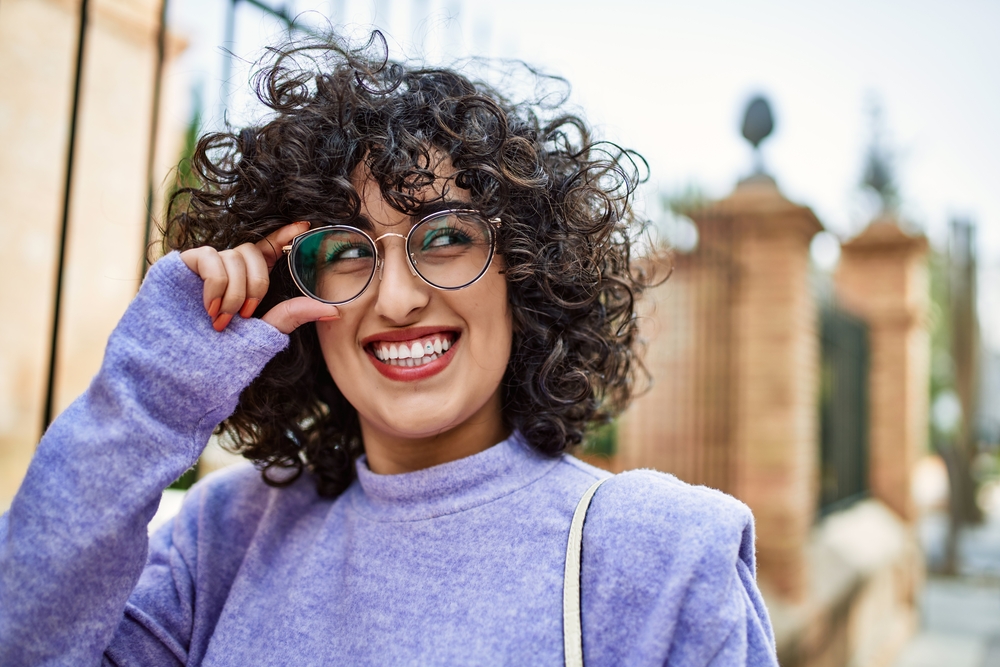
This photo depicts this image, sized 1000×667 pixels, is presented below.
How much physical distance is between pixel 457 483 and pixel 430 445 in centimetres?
12

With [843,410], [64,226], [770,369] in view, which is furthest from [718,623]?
[843,410]

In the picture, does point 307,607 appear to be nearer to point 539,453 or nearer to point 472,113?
point 539,453

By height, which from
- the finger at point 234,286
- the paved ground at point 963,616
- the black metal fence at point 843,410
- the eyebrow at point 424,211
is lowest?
the paved ground at point 963,616

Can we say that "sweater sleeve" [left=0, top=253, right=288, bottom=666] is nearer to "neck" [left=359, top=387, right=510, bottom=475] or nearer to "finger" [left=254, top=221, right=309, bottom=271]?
"finger" [left=254, top=221, right=309, bottom=271]

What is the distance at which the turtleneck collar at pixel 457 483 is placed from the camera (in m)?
1.31

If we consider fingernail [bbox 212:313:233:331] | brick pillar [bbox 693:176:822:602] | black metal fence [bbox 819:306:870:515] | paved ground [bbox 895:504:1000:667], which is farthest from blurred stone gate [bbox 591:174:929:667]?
fingernail [bbox 212:313:233:331]

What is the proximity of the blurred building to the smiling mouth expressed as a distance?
2371mm

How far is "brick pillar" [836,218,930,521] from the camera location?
792 cm

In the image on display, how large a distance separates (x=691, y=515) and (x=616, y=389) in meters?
0.65

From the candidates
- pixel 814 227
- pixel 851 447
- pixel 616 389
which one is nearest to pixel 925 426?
pixel 851 447

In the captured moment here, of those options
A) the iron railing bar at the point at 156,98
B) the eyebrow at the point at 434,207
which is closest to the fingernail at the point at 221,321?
the eyebrow at the point at 434,207

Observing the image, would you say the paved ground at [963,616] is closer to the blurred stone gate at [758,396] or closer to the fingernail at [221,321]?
the blurred stone gate at [758,396]

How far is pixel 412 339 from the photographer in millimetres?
1285

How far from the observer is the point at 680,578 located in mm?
1042
